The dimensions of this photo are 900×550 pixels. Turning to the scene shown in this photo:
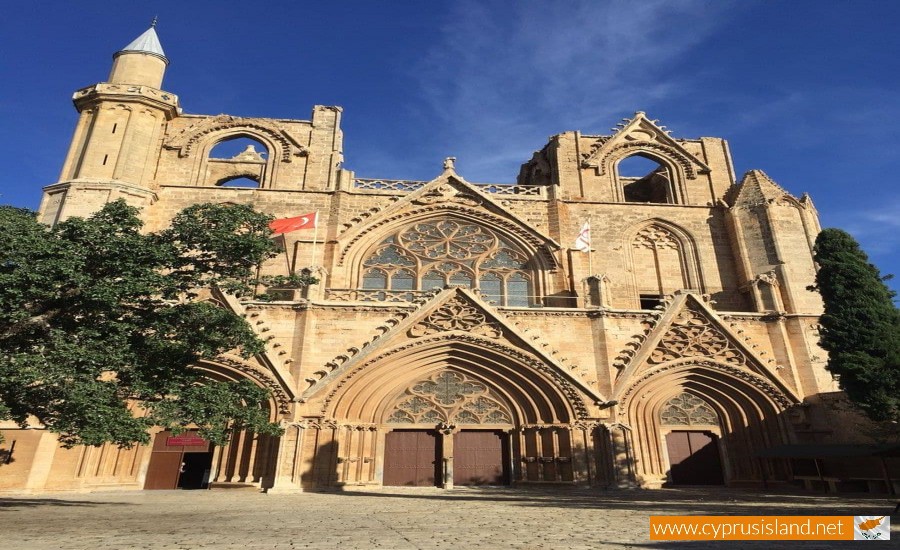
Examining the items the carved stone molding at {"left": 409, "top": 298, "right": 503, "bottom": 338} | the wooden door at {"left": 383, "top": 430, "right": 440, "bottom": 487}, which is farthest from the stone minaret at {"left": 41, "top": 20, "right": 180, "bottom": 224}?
the wooden door at {"left": 383, "top": 430, "right": 440, "bottom": 487}

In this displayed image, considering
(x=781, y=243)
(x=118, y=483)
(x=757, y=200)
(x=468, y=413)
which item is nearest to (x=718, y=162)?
(x=757, y=200)

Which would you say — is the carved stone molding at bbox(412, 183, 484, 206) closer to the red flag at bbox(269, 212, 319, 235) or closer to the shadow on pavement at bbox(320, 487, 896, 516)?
the red flag at bbox(269, 212, 319, 235)

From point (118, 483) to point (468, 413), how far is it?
33.2ft

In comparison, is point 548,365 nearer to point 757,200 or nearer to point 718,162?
point 757,200

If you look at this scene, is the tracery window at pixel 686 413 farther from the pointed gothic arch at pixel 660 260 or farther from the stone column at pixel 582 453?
the pointed gothic arch at pixel 660 260

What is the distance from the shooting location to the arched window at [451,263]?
2169cm

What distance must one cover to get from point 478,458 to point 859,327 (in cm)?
1126

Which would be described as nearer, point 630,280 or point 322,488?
point 322,488

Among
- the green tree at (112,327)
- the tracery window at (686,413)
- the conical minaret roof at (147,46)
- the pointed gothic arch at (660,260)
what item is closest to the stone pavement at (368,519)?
the green tree at (112,327)

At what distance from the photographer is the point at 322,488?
1496cm

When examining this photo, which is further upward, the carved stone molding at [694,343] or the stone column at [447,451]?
the carved stone molding at [694,343]

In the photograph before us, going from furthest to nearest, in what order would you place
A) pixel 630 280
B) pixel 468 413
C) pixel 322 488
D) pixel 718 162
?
1. pixel 718 162
2. pixel 630 280
3. pixel 468 413
4. pixel 322 488

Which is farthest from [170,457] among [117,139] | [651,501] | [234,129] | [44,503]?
[234,129]

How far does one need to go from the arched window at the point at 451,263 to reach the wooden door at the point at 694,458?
7140 millimetres
